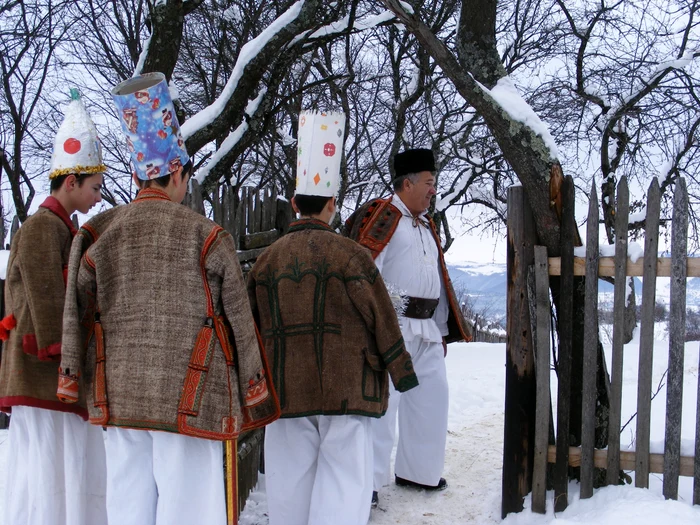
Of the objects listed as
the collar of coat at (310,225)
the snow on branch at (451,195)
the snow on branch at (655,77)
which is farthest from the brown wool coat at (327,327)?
the snow on branch at (451,195)

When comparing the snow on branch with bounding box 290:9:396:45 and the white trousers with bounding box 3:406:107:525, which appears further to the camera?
the snow on branch with bounding box 290:9:396:45

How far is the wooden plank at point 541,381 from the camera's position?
345 centimetres

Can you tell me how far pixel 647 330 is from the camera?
10.7ft

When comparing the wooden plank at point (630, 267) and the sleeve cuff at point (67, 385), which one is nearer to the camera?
the sleeve cuff at point (67, 385)

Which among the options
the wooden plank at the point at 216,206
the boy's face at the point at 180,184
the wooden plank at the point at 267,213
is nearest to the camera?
the boy's face at the point at 180,184

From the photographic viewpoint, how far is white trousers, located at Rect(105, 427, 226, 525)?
2.18 meters

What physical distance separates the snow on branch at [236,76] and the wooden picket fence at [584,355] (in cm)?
374

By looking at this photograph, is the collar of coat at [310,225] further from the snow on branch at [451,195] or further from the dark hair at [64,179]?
the snow on branch at [451,195]

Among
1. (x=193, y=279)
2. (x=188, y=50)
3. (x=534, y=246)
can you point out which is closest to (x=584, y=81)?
(x=188, y=50)

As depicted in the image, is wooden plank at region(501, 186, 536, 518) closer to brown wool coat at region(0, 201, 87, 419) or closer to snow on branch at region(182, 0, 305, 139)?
brown wool coat at region(0, 201, 87, 419)

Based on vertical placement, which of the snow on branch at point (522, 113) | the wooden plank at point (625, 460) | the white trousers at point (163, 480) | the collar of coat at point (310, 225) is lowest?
the wooden plank at point (625, 460)

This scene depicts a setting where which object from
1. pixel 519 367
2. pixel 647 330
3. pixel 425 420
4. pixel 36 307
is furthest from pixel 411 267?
pixel 36 307

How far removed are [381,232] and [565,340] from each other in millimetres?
1200

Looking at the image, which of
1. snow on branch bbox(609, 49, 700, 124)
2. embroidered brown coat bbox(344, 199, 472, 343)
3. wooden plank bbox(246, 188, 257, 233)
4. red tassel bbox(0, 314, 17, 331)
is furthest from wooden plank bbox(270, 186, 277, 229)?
snow on branch bbox(609, 49, 700, 124)
